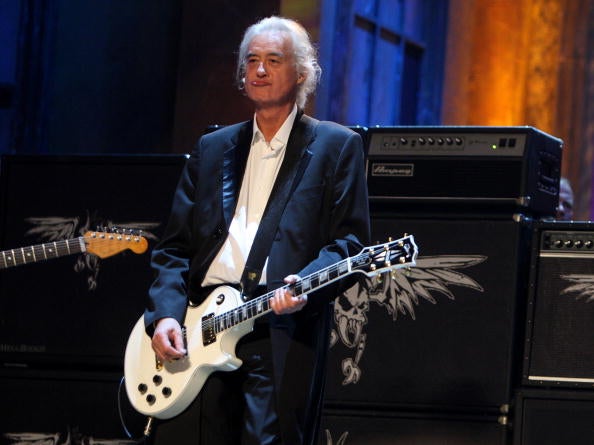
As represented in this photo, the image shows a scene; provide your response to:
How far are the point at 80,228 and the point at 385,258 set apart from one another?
5.97 feet

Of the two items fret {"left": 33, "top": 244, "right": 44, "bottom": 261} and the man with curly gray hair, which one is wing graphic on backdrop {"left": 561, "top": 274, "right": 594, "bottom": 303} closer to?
the man with curly gray hair

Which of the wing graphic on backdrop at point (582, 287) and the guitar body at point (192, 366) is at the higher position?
the wing graphic on backdrop at point (582, 287)

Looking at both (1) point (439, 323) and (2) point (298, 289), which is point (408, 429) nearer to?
(1) point (439, 323)

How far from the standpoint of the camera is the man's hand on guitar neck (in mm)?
2963

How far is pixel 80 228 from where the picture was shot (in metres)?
4.52

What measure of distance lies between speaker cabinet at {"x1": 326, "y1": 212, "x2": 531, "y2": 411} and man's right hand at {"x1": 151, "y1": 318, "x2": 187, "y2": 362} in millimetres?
1089

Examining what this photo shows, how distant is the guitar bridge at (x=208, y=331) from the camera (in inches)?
123

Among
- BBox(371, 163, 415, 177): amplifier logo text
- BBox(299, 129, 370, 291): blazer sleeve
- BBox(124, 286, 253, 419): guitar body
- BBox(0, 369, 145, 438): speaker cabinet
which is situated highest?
BBox(371, 163, 415, 177): amplifier logo text

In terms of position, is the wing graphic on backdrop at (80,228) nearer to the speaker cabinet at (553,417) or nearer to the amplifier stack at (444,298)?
the amplifier stack at (444,298)

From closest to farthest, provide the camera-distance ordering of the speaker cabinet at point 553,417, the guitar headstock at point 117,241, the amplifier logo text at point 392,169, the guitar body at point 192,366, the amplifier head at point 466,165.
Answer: the guitar body at point 192,366 < the speaker cabinet at point 553,417 < the amplifier head at point 466,165 < the amplifier logo text at point 392,169 < the guitar headstock at point 117,241

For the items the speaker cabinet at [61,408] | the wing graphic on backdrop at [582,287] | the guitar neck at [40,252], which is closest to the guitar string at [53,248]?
the guitar neck at [40,252]

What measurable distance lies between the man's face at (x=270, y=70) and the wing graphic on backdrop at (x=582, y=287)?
128 cm

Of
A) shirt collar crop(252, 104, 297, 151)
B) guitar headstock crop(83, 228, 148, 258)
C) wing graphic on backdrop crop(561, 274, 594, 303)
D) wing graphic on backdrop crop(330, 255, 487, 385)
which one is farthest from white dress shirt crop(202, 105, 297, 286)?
wing graphic on backdrop crop(561, 274, 594, 303)

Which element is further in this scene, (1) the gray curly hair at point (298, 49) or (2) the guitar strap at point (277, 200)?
(1) the gray curly hair at point (298, 49)
